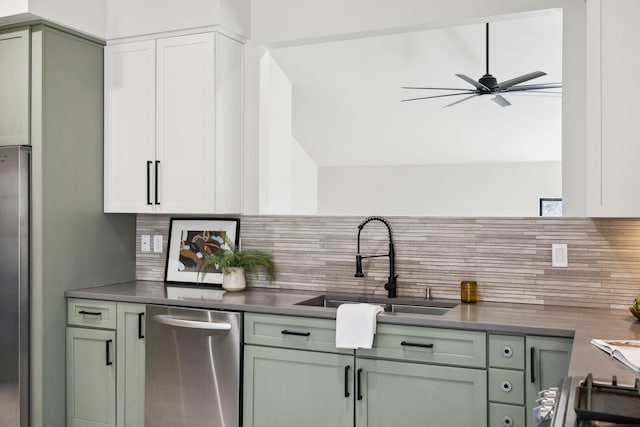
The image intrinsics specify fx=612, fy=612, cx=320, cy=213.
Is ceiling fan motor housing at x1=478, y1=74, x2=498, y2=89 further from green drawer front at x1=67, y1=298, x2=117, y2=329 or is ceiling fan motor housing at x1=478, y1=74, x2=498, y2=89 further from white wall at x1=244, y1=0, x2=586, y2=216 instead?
green drawer front at x1=67, y1=298, x2=117, y2=329

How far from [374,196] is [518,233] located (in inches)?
237

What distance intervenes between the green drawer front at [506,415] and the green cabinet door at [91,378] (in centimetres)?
192

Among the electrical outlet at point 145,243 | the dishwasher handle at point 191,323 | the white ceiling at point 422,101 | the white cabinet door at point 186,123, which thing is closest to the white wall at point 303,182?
the white ceiling at point 422,101

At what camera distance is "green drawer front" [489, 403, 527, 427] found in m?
2.38

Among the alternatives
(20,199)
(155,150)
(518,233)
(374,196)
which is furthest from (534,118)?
(20,199)

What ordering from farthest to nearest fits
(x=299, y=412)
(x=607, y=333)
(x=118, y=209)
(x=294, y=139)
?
(x=294, y=139)
(x=118, y=209)
(x=299, y=412)
(x=607, y=333)

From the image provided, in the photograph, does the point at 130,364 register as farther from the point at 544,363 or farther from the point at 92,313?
the point at 544,363

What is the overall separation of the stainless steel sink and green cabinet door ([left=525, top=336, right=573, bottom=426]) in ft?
2.12

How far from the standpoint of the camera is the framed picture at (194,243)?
11.8ft

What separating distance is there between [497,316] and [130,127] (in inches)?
88.1

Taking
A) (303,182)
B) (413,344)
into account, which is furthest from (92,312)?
(303,182)

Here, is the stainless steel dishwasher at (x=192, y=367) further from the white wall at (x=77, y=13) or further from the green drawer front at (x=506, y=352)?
the white wall at (x=77, y=13)

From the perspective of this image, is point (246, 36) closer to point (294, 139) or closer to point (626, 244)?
point (626, 244)

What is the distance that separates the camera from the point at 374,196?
8.99 meters
